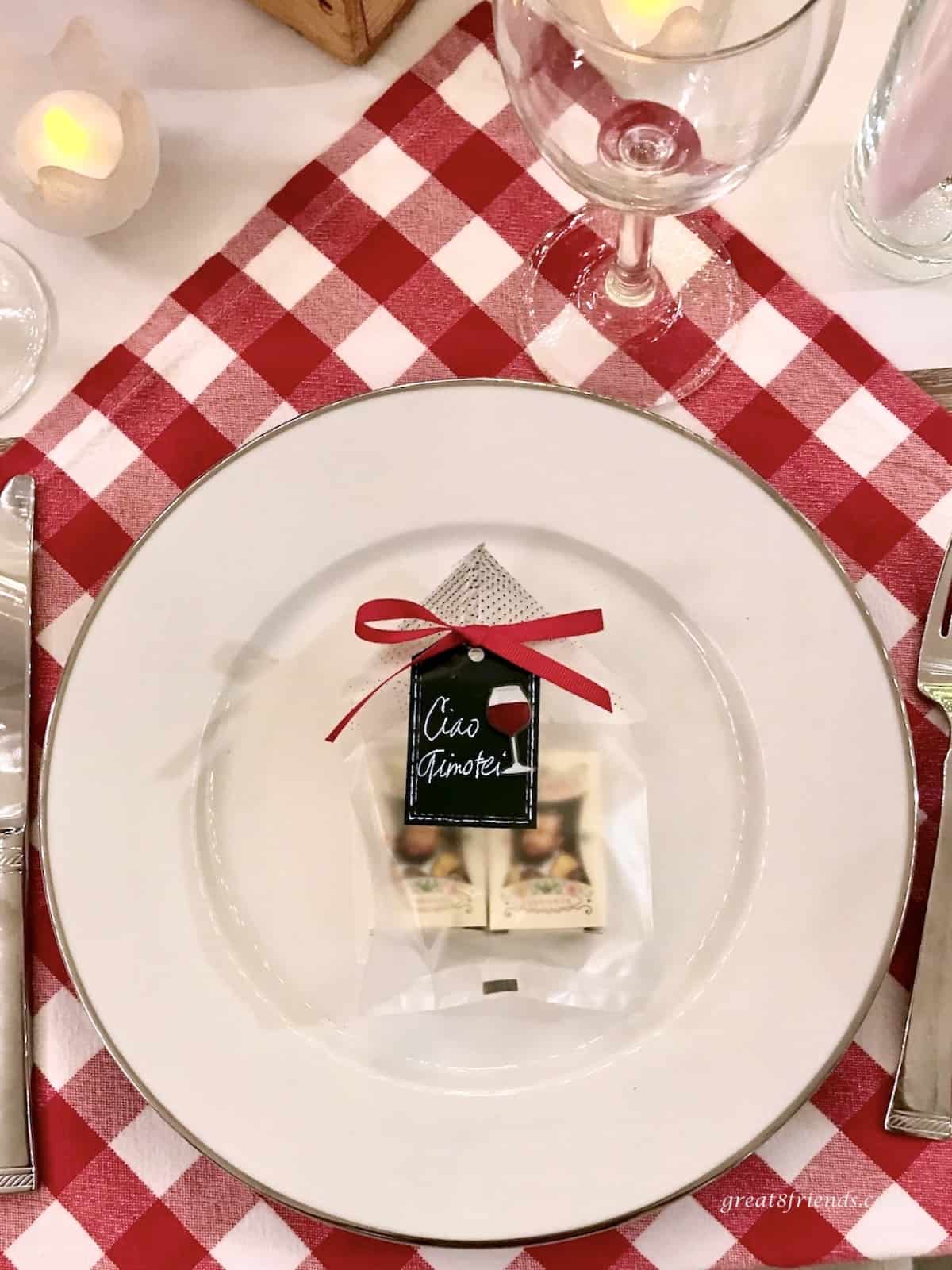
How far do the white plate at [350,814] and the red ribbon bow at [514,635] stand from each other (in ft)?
0.12

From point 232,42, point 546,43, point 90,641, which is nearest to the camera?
point 546,43

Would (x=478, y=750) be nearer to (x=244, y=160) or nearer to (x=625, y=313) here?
(x=625, y=313)

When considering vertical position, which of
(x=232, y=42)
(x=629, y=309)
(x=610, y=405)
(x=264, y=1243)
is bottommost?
(x=264, y=1243)

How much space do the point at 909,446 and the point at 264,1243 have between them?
2.10ft

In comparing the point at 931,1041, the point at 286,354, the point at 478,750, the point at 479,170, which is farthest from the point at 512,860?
the point at 479,170

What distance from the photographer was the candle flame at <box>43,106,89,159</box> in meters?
0.73

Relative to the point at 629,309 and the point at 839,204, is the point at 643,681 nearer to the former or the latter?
the point at 629,309

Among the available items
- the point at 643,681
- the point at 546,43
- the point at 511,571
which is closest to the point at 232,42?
the point at 546,43

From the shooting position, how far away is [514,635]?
661 mm

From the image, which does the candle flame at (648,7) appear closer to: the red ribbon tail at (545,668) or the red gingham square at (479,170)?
the red gingham square at (479,170)

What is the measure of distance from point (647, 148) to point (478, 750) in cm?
37

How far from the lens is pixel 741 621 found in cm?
66

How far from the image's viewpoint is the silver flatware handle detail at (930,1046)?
631 millimetres

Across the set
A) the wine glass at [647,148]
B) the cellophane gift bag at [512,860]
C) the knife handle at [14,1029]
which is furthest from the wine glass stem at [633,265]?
the knife handle at [14,1029]
